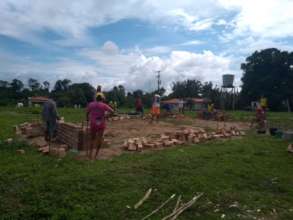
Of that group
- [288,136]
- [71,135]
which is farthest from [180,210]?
[288,136]

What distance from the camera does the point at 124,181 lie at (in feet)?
20.3

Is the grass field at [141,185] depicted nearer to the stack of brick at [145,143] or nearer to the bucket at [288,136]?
the stack of brick at [145,143]

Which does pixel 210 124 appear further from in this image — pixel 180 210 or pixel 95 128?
pixel 180 210

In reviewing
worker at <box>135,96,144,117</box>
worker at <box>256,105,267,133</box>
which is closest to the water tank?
worker at <box>256,105,267,133</box>

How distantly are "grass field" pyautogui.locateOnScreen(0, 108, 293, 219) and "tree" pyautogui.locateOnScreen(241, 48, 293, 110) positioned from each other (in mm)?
44274

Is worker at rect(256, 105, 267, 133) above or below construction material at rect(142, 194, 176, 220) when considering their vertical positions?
above

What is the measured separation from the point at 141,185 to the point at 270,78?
49.0 m

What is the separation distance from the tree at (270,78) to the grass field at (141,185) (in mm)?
44274

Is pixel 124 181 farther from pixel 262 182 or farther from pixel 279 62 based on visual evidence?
pixel 279 62

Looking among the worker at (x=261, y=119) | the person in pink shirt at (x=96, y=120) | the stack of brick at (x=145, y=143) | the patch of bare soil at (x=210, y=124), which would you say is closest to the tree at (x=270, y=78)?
the patch of bare soil at (x=210, y=124)

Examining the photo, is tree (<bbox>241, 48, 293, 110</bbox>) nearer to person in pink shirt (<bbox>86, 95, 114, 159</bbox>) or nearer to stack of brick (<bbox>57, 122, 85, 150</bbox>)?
stack of brick (<bbox>57, 122, 85, 150</bbox>)

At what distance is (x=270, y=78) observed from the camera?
169ft

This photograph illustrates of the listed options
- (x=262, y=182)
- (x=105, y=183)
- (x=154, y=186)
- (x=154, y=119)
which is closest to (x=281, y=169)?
(x=262, y=182)

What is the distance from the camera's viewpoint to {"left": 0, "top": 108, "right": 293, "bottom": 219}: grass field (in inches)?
194
